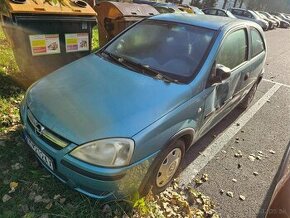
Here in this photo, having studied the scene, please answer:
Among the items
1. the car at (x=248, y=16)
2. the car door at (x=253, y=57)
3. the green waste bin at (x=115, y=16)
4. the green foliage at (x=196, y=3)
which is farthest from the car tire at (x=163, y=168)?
the green foliage at (x=196, y=3)

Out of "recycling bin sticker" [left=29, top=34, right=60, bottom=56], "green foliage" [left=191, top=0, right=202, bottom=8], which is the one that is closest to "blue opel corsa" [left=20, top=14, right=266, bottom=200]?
"recycling bin sticker" [left=29, top=34, right=60, bottom=56]

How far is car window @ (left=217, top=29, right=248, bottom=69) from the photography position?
3324 mm

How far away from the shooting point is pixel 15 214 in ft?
8.07

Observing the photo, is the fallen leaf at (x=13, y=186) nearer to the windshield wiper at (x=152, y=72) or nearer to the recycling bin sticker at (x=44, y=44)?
the windshield wiper at (x=152, y=72)

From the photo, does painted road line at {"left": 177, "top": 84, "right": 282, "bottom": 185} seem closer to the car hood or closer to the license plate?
the car hood

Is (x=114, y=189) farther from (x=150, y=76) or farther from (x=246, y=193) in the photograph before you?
(x=246, y=193)

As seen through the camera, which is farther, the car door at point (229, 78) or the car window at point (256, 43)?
the car window at point (256, 43)

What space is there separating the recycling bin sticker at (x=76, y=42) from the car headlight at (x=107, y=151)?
290 centimetres

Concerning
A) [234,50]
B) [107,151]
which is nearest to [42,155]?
[107,151]

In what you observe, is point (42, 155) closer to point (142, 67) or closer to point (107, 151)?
point (107, 151)

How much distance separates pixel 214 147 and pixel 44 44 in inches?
116

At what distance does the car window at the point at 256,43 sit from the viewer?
4316 mm

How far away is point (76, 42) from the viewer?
4793 millimetres

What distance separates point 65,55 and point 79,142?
9.24 ft
